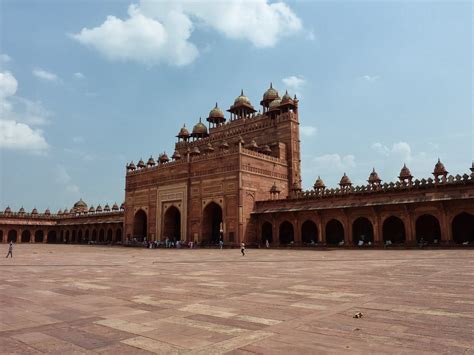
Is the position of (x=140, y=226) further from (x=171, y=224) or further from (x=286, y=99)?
(x=286, y=99)

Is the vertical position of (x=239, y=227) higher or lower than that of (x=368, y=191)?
lower

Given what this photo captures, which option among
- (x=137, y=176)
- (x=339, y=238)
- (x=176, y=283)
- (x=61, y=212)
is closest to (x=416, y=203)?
(x=339, y=238)

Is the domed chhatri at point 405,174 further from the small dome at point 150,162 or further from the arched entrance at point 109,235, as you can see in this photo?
the arched entrance at point 109,235

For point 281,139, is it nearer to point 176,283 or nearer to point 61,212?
point 176,283

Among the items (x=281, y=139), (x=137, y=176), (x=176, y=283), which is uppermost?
(x=281, y=139)

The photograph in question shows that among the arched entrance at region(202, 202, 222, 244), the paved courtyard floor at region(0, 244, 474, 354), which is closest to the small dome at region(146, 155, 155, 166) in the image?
the arched entrance at region(202, 202, 222, 244)

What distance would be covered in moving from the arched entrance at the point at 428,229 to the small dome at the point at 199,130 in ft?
101

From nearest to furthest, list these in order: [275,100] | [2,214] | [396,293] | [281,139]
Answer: [396,293], [281,139], [275,100], [2,214]

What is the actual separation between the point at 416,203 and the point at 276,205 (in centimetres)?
1246

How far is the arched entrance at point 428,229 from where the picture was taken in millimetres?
28719

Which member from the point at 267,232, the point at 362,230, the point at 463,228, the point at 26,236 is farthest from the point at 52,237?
the point at 463,228

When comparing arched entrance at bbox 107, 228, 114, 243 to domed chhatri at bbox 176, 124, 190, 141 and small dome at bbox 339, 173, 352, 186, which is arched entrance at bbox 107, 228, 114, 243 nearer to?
domed chhatri at bbox 176, 124, 190, 141

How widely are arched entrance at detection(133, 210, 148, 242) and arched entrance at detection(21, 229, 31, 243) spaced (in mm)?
27123

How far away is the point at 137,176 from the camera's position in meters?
47.6
